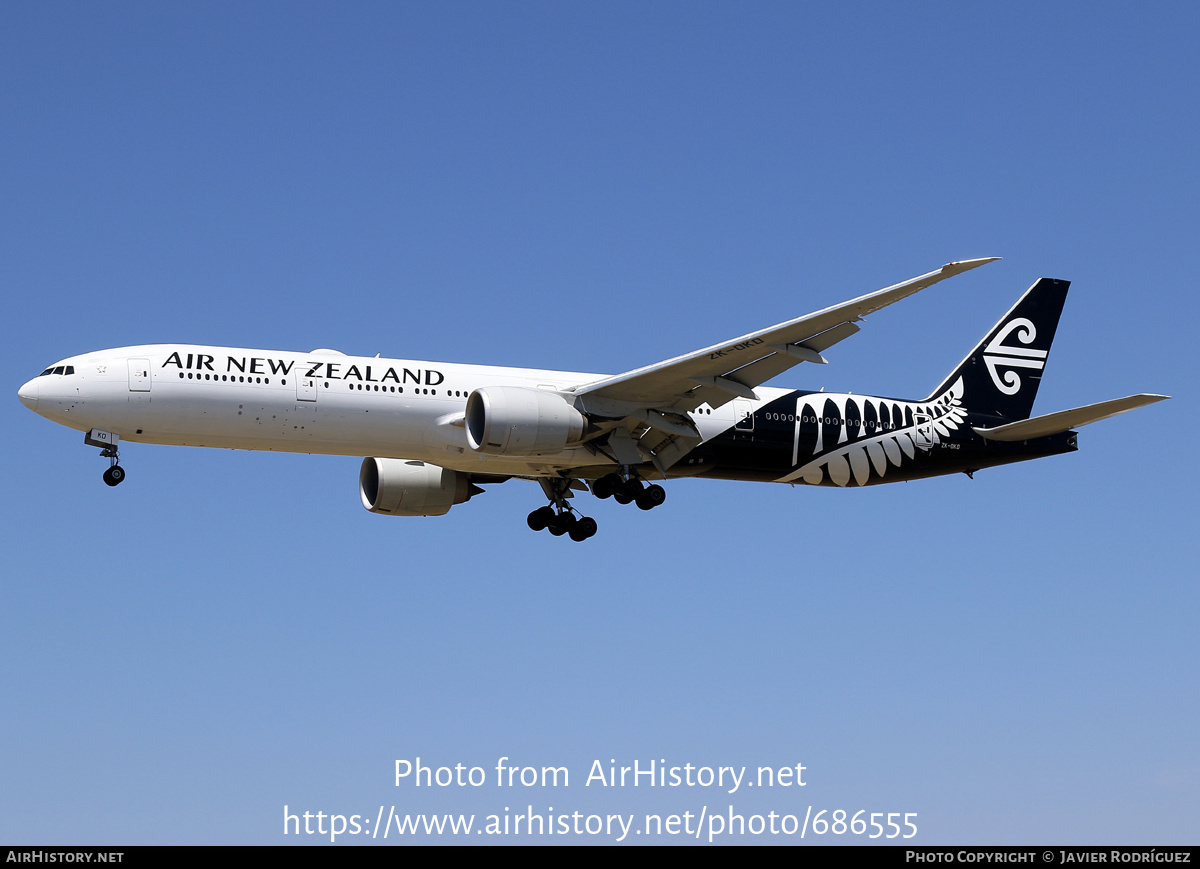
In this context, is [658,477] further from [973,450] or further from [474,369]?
[973,450]

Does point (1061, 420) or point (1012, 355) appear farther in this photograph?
point (1012, 355)

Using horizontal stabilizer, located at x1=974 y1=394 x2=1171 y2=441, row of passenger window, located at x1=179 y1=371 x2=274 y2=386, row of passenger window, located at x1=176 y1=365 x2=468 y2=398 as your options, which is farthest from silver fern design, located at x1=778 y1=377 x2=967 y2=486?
row of passenger window, located at x1=179 y1=371 x2=274 y2=386

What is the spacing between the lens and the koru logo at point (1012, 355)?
40719mm

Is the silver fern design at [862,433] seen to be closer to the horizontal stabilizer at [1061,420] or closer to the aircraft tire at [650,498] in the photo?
the horizontal stabilizer at [1061,420]

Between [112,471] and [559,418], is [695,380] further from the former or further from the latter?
[112,471]

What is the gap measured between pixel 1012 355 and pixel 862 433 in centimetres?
630

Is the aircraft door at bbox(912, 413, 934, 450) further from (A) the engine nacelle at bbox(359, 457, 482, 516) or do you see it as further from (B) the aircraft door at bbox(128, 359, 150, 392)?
(B) the aircraft door at bbox(128, 359, 150, 392)

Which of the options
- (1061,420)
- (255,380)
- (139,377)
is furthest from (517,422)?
(1061,420)

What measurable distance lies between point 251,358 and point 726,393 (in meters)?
11.4

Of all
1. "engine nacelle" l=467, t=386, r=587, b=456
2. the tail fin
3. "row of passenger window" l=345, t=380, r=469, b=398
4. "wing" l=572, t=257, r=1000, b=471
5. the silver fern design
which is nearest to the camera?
"wing" l=572, t=257, r=1000, b=471

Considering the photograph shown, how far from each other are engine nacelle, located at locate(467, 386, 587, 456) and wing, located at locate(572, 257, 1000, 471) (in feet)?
3.44

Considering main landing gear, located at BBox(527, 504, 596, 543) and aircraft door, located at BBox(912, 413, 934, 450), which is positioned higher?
aircraft door, located at BBox(912, 413, 934, 450)

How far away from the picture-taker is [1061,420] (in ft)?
121

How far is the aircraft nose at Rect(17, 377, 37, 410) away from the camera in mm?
32375
